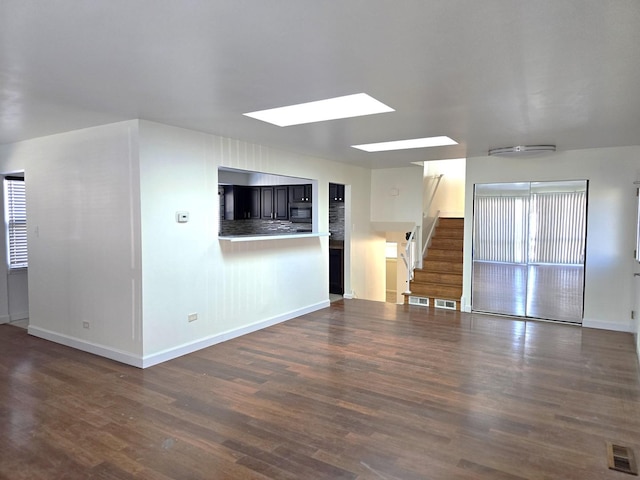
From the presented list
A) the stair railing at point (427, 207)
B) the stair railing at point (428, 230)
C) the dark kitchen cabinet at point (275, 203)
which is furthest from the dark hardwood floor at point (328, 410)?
the dark kitchen cabinet at point (275, 203)

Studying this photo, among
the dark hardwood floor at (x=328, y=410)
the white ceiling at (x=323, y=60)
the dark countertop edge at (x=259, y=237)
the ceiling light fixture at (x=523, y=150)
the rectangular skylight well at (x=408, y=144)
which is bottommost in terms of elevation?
the dark hardwood floor at (x=328, y=410)

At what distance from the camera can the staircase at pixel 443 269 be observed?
7.04 m

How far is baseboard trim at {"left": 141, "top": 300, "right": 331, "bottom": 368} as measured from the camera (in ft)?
13.8

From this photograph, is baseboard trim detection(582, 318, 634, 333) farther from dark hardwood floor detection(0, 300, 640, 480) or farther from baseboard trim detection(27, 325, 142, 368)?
baseboard trim detection(27, 325, 142, 368)

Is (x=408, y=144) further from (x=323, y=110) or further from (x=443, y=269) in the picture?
(x=443, y=269)

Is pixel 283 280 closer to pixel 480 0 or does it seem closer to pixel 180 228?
pixel 180 228

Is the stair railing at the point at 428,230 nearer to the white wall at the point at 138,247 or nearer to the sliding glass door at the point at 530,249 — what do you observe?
the sliding glass door at the point at 530,249

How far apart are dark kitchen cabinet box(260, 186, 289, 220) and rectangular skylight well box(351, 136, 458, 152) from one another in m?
3.05

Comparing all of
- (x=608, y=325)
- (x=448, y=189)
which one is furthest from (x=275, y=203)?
(x=608, y=325)

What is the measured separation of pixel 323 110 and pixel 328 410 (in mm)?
2575

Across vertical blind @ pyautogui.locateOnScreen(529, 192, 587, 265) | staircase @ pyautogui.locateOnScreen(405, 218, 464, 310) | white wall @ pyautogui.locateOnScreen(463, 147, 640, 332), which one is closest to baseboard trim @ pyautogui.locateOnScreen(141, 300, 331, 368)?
staircase @ pyautogui.locateOnScreen(405, 218, 464, 310)

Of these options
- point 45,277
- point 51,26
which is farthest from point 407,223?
point 51,26

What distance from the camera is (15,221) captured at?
586 centimetres

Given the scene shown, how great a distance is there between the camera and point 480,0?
5.66ft
